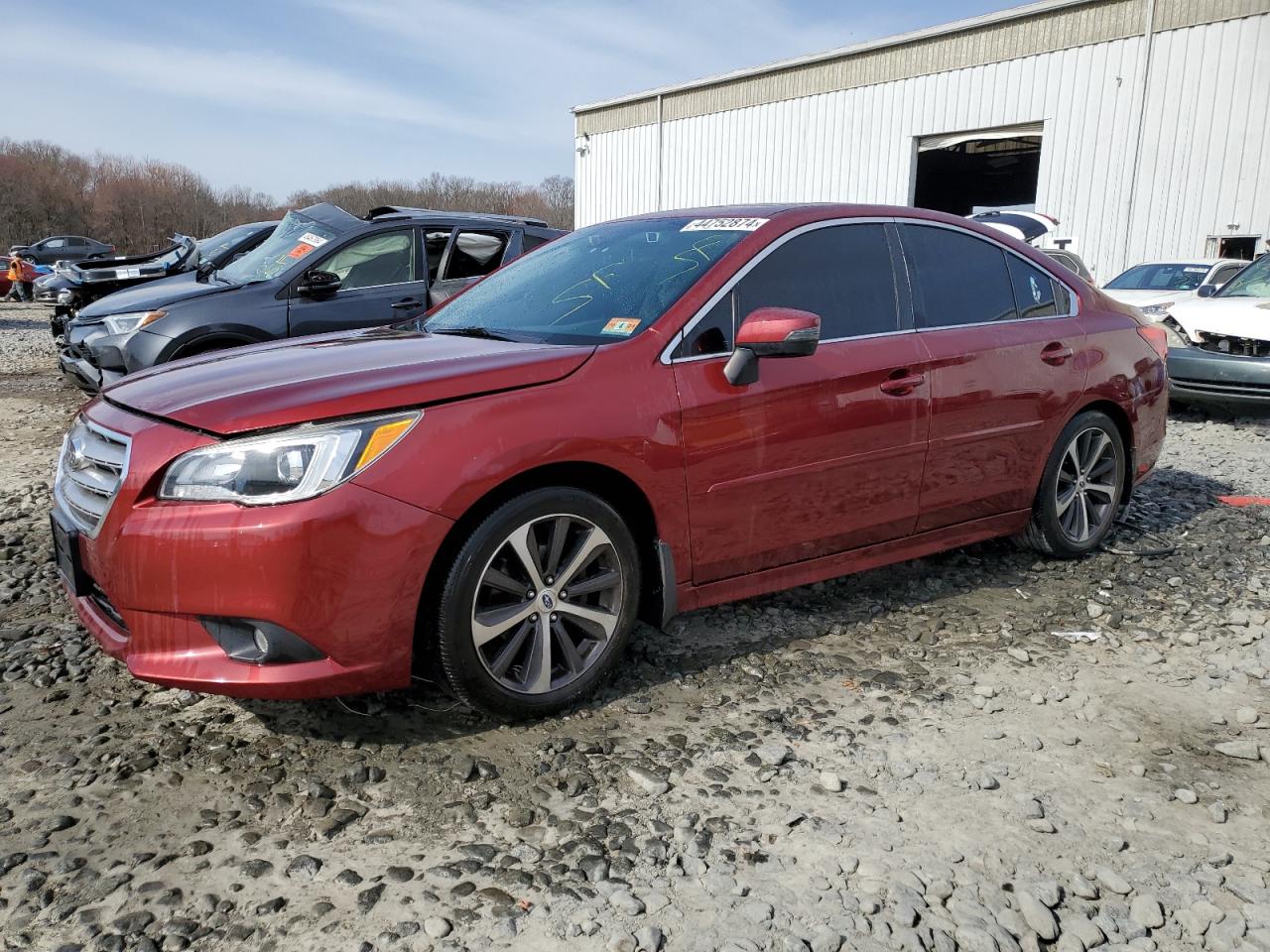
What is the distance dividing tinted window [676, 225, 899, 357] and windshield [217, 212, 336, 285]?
459cm

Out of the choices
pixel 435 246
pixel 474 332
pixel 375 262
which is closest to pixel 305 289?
pixel 375 262

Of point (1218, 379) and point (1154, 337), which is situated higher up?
point (1154, 337)

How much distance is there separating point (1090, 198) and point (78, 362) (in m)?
18.0

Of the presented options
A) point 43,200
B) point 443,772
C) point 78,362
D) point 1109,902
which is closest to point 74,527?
point 443,772

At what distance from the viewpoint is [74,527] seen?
2.90 metres

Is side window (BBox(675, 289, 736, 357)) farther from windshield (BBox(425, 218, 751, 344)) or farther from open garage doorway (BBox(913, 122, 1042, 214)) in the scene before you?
open garage doorway (BBox(913, 122, 1042, 214))

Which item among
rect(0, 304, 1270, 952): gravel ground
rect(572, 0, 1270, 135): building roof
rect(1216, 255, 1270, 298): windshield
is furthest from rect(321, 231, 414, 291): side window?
rect(572, 0, 1270, 135): building roof

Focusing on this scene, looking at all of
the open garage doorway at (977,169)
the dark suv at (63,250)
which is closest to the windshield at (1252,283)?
the open garage doorway at (977,169)

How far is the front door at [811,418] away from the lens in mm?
3314

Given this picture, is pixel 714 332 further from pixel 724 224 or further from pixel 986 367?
pixel 986 367

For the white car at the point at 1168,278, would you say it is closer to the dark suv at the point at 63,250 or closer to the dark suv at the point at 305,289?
the dark suv at the point at 305,289

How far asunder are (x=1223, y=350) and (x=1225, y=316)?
323mm

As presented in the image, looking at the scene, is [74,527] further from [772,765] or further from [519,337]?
[772,765]

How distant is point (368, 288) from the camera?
7254 mm
